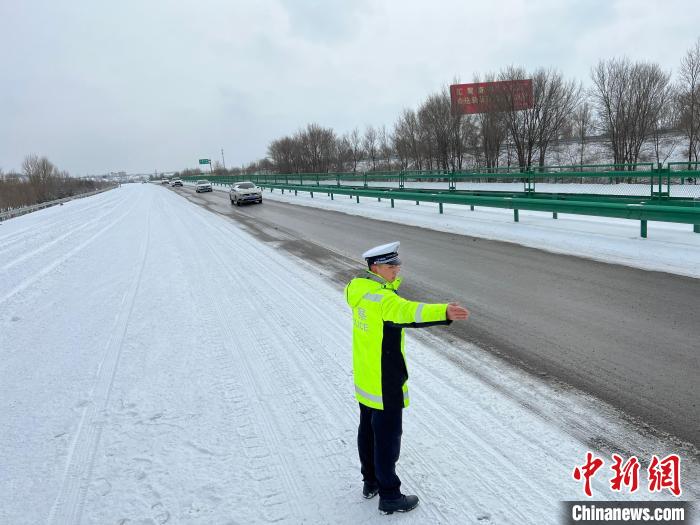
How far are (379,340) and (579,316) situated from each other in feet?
14.2

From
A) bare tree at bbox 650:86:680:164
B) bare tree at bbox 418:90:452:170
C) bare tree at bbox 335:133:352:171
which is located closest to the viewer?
bare tree at bbox 650:86:680:164

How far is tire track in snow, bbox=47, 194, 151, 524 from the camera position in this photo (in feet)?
10.0

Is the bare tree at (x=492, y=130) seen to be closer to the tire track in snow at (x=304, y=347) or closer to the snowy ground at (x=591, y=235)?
the snowy ground at (x=591, y=235)

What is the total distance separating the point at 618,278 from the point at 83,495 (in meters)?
7.74

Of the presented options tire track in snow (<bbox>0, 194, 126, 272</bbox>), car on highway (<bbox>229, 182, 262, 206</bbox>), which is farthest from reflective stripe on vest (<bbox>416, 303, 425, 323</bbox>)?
car on highway (<bbox>229, 182, 262, 206</bbox>)

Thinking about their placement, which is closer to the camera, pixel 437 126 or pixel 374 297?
pixel 374 297

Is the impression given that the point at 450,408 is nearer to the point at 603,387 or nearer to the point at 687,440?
the point at 603,387

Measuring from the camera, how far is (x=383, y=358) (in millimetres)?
2738

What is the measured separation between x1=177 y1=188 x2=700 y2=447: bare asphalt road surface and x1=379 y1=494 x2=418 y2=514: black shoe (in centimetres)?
205

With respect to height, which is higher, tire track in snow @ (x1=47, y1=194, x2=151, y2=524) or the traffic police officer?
the traffic police officer

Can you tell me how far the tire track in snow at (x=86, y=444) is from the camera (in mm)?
3053

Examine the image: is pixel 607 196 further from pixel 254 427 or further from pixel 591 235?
pixel 254 427

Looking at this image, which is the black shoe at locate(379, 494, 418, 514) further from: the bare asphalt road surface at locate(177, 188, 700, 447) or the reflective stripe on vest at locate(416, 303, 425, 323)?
the bare asphalt road surface at locate(177, 188, 700, 447)

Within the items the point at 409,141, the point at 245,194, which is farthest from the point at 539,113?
the point at 245,194
